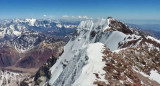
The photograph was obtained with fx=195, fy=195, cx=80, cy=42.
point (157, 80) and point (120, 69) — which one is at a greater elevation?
point (120, 69)

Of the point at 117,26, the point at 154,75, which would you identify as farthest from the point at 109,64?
the point at 117,26

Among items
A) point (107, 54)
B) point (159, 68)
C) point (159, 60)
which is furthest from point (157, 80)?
point (107, 54)

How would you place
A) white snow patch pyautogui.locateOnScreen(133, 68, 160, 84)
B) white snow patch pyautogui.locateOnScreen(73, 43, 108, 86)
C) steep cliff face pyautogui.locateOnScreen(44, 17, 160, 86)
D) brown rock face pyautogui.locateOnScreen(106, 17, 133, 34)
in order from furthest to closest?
brown rock face pyautogui.locateOnScreen(106, 17, 133, 34)
white snow patch pyautogui.locateOnScreen(133, 68, 160, 84)
steep cliff face pyautogui.locateOnScreen(44, 17, 160, 86)
white snow patch pyautogui.locateOnScreen(73, 43, 108, 86)

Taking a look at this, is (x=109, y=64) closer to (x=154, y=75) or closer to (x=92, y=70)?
(x=92, y=70)

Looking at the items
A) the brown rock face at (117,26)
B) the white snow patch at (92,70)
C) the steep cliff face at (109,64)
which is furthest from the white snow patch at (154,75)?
the brown rock face at (117,26)

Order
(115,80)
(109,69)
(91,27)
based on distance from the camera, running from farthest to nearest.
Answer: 1. (91,27)
2. (109,69)
3. (115,80)

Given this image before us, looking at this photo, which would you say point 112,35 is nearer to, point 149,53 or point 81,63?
point 149,53

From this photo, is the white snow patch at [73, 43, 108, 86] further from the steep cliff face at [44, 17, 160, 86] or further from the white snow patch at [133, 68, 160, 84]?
the white snow patch at [133, 68, 160, 84]

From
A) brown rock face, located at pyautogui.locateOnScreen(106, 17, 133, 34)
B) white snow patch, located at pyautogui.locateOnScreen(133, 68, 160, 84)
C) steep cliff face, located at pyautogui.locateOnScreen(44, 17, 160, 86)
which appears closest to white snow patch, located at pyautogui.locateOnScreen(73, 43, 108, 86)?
steep cliff face, located at pyautogui.locateOnScreen(44, 17, 160, 86)

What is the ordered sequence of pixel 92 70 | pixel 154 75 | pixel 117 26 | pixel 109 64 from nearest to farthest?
pixel 92 70 → pixel 109 64 → pixel 154 75 → pixel 117 26

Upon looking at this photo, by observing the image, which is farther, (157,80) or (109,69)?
(157,80)

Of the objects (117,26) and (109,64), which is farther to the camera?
(117,26)
